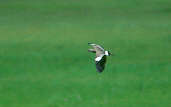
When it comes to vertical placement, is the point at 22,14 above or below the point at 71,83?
above

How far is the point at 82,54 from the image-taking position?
13289 mm

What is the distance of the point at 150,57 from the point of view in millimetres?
13289

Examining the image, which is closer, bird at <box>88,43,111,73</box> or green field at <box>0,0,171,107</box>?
bird at <box>88,43,111,73</box>

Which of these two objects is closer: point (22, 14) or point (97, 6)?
point (22, 14)

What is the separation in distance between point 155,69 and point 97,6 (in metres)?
11.9

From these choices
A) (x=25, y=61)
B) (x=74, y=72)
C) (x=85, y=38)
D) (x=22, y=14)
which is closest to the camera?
(x=74, y=72)

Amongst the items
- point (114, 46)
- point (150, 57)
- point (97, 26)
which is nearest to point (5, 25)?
point (97, 26)

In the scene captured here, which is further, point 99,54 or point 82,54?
point 82,54

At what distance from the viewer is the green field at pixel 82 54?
31.0 feet

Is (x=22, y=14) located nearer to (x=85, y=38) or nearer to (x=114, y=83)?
(x=85, y=38)

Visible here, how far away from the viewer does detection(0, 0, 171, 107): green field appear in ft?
31.0

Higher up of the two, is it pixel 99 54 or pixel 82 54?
pixel 82 54

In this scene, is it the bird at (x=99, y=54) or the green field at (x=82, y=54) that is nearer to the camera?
the bird at (x=99, y=54)

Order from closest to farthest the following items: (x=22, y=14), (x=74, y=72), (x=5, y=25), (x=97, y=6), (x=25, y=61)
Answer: (x=74, y=72) < (x=25, y=61) < (x=5, y=25) < (x=22, y=14) < (x=97, y=6)
